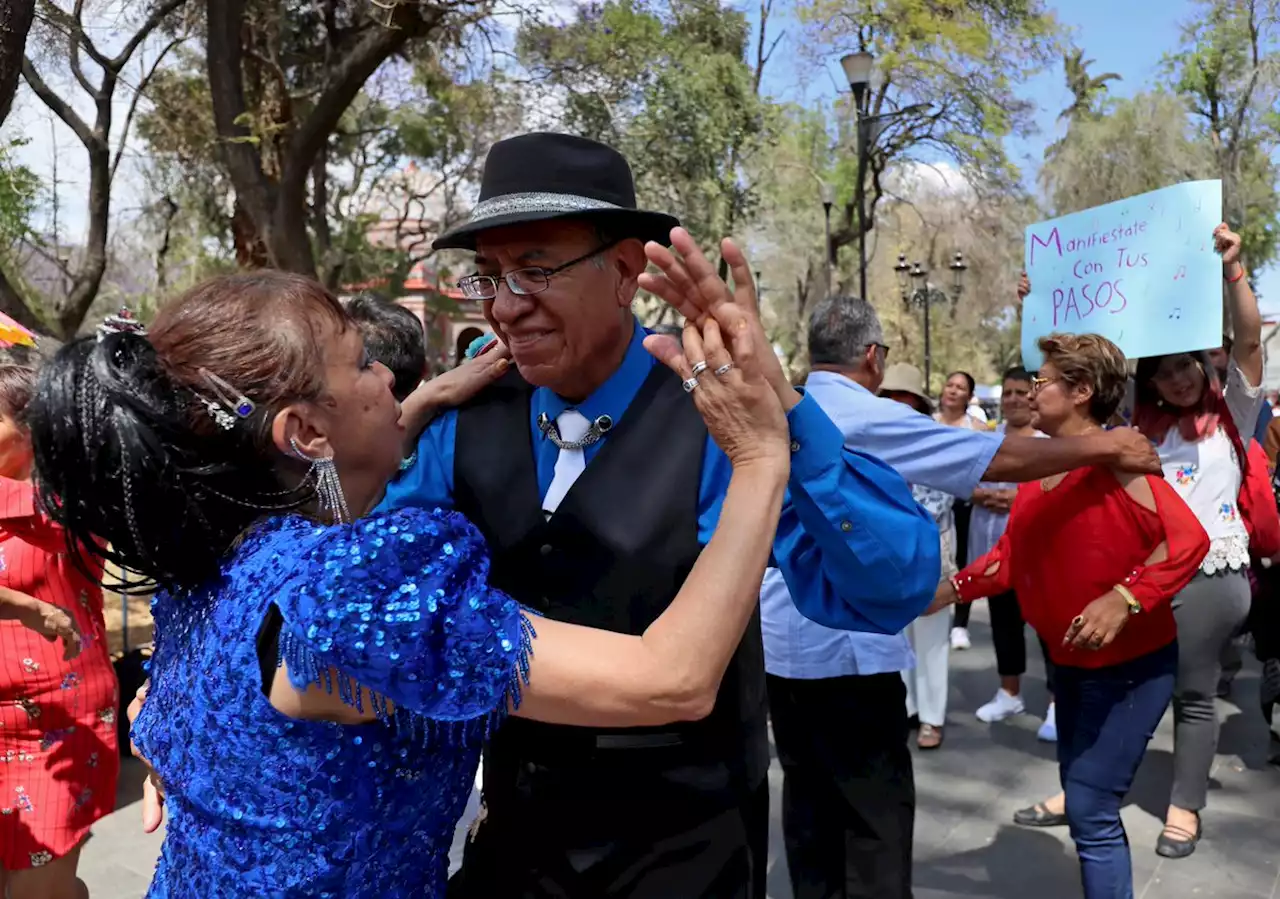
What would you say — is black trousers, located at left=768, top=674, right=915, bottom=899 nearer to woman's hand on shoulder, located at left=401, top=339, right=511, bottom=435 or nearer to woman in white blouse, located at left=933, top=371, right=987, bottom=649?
woman's hand on shoulder, located at left=401, top=339, right=511, bottom=435

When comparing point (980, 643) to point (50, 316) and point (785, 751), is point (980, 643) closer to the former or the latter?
point (785, 751)

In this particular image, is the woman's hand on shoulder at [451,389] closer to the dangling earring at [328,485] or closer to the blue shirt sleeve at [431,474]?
the blue shirt sleeve at [431,474]

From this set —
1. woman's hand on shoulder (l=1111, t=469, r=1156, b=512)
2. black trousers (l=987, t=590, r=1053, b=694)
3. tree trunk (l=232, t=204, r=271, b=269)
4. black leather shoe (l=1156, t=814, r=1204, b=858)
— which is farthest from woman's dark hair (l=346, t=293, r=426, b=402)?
tree trunk (l=232, t=204, r=271, b=269)

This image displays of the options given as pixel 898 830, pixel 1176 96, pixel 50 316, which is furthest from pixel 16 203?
pixel 1176 96

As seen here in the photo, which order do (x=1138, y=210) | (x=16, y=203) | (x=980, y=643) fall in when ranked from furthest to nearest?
(x=16, y=203) → (x=980, y=643) → (x=1138, y=210)

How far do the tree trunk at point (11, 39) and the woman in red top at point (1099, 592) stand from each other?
13.3 ft

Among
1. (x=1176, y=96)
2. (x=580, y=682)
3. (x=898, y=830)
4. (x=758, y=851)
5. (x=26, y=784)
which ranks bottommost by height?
(x=898, y=830)

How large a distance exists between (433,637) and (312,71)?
12550mm

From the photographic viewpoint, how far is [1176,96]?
27219mm

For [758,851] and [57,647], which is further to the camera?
[57,647]

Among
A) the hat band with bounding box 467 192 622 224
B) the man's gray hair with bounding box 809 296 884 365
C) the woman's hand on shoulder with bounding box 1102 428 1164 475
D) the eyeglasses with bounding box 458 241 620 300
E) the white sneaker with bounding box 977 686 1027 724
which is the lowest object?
the white sneaker with bounding box 977 686 1027 724

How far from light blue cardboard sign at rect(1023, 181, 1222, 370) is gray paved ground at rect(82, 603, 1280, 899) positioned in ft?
5.52

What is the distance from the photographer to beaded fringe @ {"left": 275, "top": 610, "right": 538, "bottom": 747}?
3.61ft

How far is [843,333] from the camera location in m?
3.36
